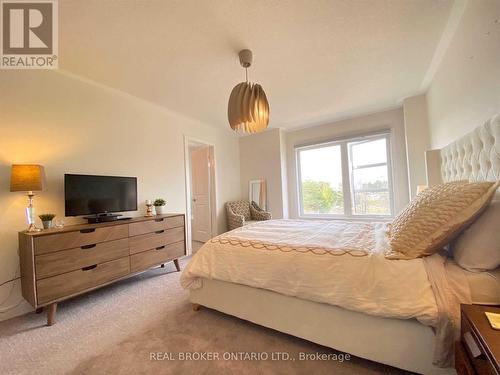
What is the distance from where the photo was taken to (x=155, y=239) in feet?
8.61

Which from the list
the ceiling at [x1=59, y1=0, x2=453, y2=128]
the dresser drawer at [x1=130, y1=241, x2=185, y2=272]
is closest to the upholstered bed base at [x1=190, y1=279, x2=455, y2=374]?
the dresser drawer at [x1=130, y1=241, x2=185, y2=272]

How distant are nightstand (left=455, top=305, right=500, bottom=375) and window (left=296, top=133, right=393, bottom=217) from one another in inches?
132

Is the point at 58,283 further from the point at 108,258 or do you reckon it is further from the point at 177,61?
the point at 177,61

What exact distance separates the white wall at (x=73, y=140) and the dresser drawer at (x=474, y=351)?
3.22m

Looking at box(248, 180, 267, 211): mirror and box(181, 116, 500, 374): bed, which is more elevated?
box(248, 180, 267, 211): mirror

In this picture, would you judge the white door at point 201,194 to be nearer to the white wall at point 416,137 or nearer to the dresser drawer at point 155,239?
the dresser drawer at point 155,239

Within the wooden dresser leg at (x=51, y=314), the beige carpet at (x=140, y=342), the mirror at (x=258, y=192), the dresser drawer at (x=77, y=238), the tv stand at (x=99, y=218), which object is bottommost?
the beige carpet at (x=140, y=342)

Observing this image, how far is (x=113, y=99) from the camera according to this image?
9.07ft

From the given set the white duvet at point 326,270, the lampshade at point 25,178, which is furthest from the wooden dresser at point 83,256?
the white duvet at point 326,270

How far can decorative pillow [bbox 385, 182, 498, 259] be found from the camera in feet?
3.63

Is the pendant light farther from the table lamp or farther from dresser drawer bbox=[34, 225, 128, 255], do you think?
the table lamp

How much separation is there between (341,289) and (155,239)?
219 cm

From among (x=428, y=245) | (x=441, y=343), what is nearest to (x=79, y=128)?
(x=428, y=245)

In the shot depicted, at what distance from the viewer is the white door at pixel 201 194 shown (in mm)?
4445
